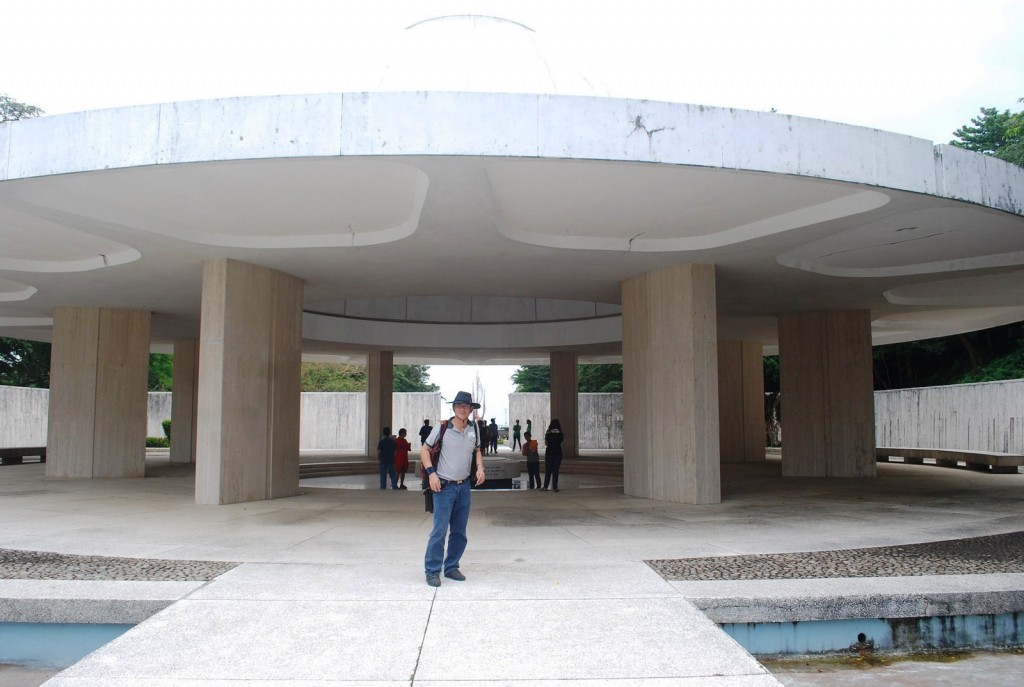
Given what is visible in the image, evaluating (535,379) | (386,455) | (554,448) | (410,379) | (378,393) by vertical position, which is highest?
(410,379)

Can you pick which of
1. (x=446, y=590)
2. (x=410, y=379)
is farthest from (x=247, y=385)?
(x=410, y=379)

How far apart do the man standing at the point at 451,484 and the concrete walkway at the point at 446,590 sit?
9.3 inches

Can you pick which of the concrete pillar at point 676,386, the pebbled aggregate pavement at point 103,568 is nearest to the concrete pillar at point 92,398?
the pebbled aggregate pavement at point 103,568

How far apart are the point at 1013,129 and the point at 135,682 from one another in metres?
33.7

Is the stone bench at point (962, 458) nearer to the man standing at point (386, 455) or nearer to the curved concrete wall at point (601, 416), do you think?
the curved concrete wall at point (601, 416)

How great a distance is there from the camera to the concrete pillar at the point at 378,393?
2888 cm

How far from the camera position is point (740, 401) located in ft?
85.5

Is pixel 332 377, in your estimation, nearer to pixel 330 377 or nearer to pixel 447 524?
pixel 330 377

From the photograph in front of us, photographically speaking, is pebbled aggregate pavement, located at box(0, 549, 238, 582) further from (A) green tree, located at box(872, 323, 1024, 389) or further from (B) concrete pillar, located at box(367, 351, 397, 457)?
(A) green tree, located at box(872, 323, 1024, 389)

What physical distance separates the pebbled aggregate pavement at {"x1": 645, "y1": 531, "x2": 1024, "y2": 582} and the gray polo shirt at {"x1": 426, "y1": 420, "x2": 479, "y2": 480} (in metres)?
2.06

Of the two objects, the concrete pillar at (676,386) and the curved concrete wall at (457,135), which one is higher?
the curved concrete wall at (457,135)

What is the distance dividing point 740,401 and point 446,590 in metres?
21.4

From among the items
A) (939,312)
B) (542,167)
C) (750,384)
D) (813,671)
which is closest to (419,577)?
(813,671)

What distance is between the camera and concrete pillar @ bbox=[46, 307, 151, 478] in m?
18.2
